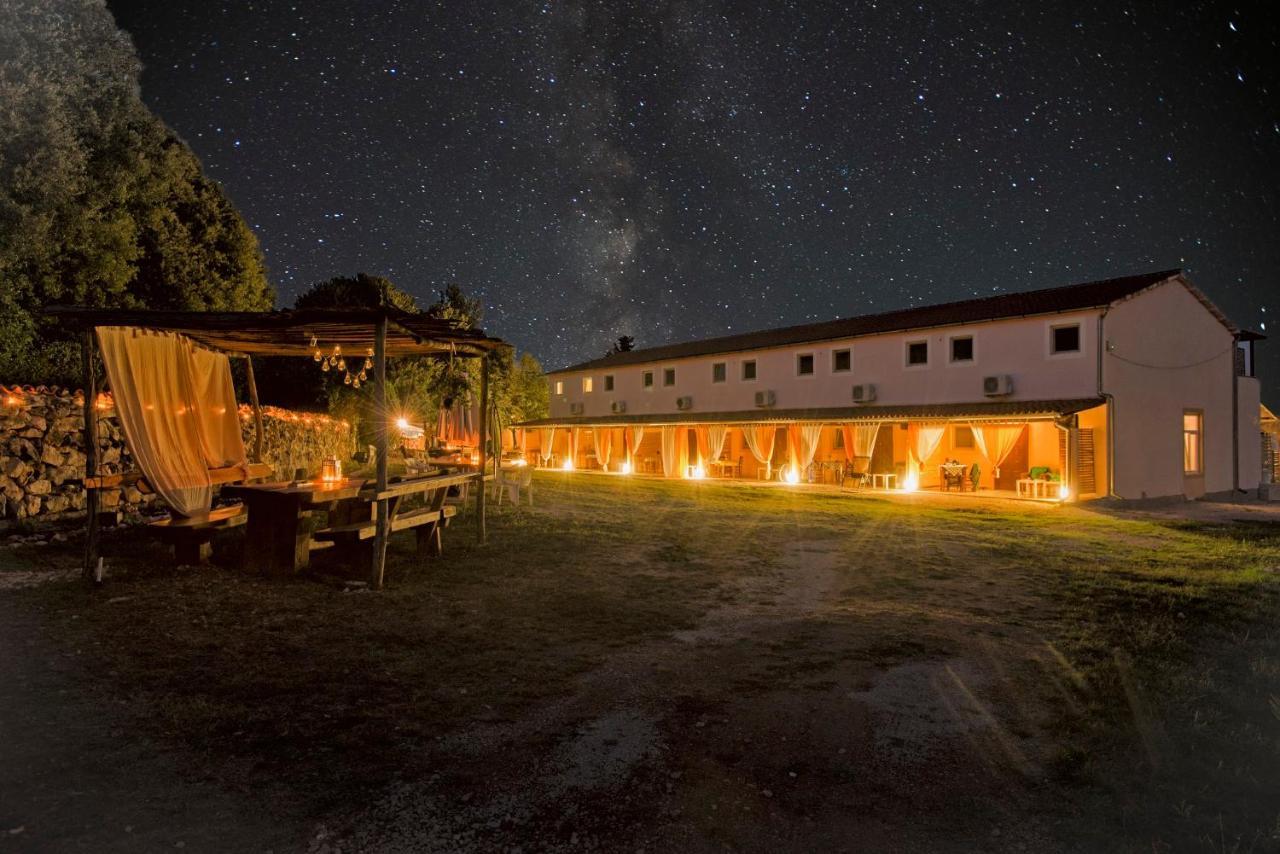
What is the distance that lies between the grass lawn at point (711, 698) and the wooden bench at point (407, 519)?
0.52 metres

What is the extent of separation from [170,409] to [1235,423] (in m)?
28.7

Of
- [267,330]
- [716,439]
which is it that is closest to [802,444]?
[716,439]

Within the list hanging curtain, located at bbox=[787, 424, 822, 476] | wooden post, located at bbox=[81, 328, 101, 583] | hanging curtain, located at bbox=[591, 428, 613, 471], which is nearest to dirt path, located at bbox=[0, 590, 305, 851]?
wooden post, located at bbox=[81, 328, 101, 583]

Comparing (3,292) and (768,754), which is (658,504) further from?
(3,292)

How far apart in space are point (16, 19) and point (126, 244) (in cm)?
496

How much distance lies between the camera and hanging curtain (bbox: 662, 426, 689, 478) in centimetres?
2881

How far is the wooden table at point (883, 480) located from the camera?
22312 mm

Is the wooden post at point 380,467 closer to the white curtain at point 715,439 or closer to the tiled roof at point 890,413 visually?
the tiled roof at point 890,413

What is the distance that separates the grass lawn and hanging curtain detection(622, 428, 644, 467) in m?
21.7

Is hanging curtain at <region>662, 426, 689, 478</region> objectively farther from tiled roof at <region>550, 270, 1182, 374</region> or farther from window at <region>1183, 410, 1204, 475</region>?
window at <region>1183, 410, 1204, 475</region>

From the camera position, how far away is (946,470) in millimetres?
21438

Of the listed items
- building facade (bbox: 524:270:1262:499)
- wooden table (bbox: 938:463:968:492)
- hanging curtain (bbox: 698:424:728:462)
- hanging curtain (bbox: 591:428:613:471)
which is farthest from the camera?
hanging curtain (bbox: 591:428:613:471)

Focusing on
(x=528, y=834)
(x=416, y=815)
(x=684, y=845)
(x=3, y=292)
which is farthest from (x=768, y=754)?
(x=3, y=292)

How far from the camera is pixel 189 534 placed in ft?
Result: 26.1
